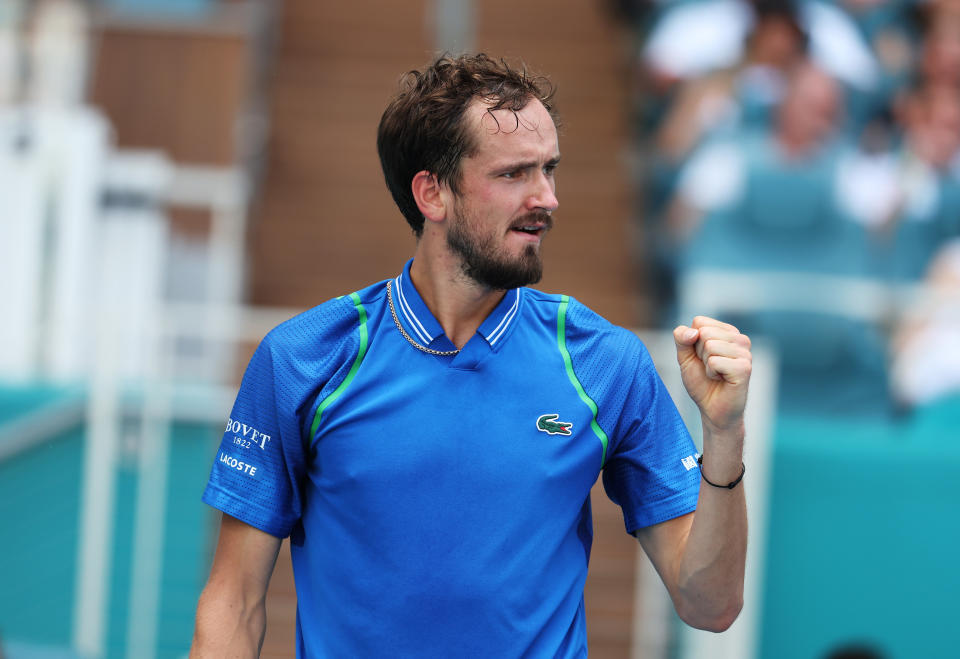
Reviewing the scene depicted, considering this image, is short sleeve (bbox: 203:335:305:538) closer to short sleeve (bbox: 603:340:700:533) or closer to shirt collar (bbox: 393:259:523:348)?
shirt collar (bbox: 393:259:523:348)

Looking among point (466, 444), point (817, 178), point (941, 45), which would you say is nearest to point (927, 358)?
point (817, 178)

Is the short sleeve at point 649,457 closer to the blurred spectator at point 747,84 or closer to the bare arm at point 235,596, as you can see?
the bare arm at point 235,596

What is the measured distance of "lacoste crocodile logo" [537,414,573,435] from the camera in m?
2.11

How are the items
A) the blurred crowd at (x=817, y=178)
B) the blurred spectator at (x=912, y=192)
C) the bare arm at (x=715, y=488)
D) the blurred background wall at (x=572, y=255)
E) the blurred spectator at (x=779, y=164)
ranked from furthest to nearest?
1. the blurred spectator at (x=912, y=192)
2. the blurred spectator at (x=779, y=164)
3. the blurred crowd at (x=817, y=178)
4. the blurred background wall at (x=572, y=255)
5. the bare arm at (x=715, y=488)

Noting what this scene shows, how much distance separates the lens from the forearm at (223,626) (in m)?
2.11

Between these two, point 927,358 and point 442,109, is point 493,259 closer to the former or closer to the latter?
point 442,109

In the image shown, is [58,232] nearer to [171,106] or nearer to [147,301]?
[147,301]

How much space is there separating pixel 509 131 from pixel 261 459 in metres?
0.72

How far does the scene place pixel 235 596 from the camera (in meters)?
2.14

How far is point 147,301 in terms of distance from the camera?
516cm

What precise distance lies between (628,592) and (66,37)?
4.25m

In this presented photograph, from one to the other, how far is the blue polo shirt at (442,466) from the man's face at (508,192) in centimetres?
13

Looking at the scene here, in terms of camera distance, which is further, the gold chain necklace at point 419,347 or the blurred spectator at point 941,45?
the blurred spectator at point 941,45

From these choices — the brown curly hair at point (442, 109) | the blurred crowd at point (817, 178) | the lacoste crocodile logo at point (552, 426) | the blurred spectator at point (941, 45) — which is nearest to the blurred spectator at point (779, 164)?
the blurred crowd at point (817, 178)
